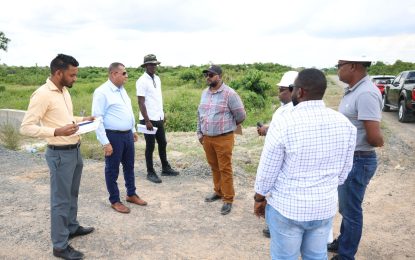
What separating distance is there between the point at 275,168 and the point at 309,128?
1.03ft

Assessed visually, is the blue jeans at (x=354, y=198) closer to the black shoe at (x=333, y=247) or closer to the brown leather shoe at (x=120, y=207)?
the black shoe at (x=333, y=247)

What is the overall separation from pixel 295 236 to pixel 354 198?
1.19 metres

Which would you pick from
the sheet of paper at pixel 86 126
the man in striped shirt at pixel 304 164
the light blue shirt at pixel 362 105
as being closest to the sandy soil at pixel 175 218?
the sheet of paper at pixel 86 126

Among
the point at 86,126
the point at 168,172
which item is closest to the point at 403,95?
the point at 168,172

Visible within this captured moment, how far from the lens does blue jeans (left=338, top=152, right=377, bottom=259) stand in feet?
10.6

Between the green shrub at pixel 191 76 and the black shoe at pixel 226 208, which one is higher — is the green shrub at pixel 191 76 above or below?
above

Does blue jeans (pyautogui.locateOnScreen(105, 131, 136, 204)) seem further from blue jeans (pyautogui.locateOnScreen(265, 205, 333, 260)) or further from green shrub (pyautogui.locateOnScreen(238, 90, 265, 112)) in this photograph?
green shrub (pyautogui.locateOnScreen(238, 90, 265, 112))

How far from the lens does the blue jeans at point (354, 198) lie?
3227mm

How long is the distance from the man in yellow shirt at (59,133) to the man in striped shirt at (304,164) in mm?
1915

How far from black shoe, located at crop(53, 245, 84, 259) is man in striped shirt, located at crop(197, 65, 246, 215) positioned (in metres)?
1.87

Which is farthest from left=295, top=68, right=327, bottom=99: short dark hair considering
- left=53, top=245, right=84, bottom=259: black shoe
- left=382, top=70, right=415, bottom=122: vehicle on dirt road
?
left=382, top=70, right=415, bottom=122: vehicle on dirt road

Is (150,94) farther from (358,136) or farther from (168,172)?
(358,136)

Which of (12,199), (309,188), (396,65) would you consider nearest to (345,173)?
(309,188)

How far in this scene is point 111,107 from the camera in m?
4.57
